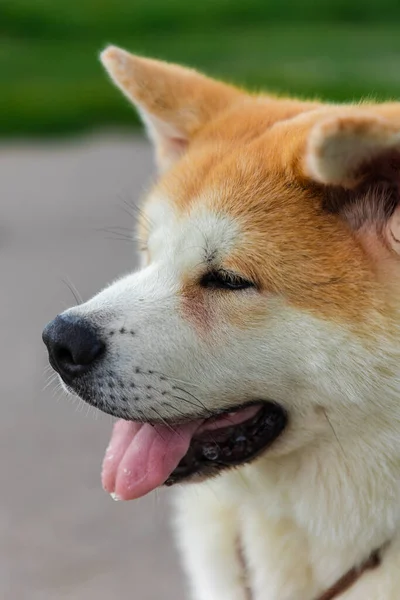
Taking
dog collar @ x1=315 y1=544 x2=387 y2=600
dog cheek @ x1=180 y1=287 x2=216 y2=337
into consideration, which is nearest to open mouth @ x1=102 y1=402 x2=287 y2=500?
dog cheek @ x1=180 y1=287 x2=216 y2=337

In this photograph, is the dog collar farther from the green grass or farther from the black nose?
the green grass

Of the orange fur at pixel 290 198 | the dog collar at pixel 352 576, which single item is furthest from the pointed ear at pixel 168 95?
the dog collar at pixel 352 576

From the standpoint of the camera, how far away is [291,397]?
2.40 metres

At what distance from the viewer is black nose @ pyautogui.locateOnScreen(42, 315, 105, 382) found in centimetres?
237

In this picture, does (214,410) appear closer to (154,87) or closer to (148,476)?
(148,476)

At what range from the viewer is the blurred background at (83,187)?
423 cm

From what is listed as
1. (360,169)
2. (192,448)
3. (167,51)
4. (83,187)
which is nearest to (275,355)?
(192,448)

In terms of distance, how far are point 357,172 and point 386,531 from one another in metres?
0.97

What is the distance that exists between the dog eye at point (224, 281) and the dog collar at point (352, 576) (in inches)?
32.2

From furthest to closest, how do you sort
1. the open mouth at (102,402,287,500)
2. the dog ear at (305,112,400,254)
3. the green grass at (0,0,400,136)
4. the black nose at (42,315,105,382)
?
the green grass at (0,0,400,136) → the open mouth at (102,402,287,500) → the black nose at (42,315,105,382) → the dog ear at (305,112,400,254)

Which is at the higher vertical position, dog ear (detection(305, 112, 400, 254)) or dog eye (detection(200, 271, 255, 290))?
dog ear (detection(305, 112, 400, 254))

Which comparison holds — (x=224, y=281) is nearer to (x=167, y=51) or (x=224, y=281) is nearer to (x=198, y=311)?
(x=198, y=311)

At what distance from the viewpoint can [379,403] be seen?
7.59ft

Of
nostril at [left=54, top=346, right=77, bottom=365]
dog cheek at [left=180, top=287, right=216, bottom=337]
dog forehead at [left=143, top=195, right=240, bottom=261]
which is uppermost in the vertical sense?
dog forehead at [left=143, top=195, right=240, bottom=261]
